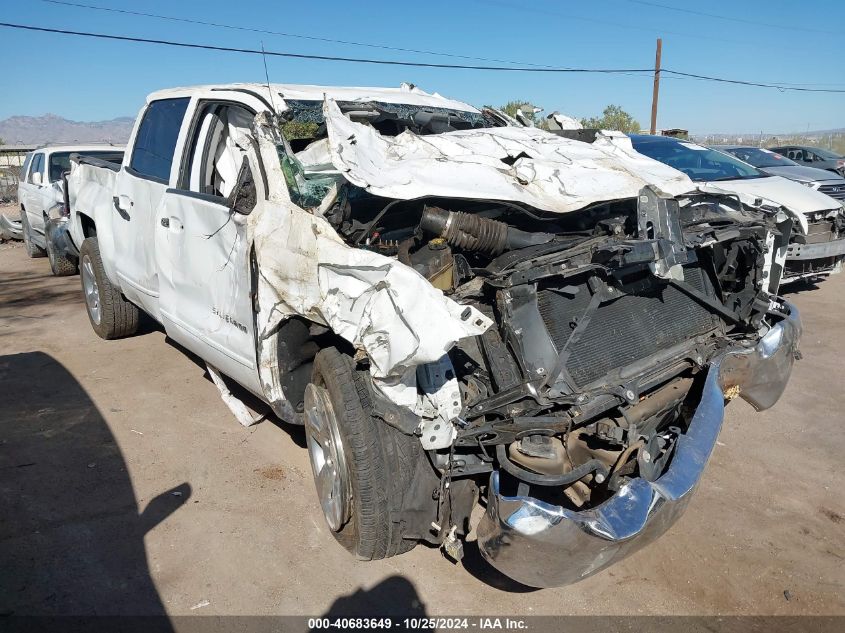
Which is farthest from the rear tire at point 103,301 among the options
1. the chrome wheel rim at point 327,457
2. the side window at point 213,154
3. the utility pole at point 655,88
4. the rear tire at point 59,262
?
the utility pole at point 655,88

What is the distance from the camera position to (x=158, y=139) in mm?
4422

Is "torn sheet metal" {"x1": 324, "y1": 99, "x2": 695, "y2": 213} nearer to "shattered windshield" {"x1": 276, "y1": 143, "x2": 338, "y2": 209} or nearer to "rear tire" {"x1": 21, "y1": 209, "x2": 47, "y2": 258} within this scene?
"shattered windshield" {"x1": 276, "y1": 143, "x2": 338, "y2": 209}

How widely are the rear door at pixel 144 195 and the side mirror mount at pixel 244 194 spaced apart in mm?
→ 1083

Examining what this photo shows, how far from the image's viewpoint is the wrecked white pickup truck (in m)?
2.42

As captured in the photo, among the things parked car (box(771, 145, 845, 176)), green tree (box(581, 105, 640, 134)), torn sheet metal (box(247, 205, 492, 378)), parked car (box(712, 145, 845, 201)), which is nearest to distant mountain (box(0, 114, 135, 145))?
green tree (box(581, 105, 640, 134))

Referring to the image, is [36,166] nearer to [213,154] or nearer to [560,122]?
[213,154]

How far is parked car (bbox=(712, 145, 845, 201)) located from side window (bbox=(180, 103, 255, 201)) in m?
6.96

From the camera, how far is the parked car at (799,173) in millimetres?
9086

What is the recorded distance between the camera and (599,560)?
2285mm

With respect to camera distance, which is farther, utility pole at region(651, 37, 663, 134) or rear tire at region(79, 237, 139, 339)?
utility pole at region(651, 37, 663, 134)

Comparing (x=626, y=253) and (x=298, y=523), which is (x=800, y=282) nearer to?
(x=626, y=253)

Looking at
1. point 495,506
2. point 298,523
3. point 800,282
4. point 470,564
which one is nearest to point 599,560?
point 495,506

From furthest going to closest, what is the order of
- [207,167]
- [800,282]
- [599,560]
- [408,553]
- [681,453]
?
[800,282] < [207,167] < [408,553] < [681,453] < [599,560]

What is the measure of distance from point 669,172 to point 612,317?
1270 millimetres
